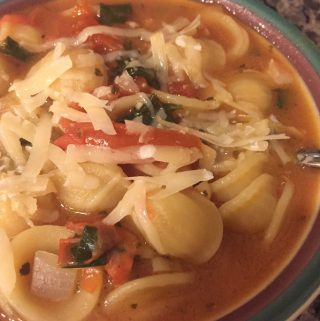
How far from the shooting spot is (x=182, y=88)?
2.38 metres

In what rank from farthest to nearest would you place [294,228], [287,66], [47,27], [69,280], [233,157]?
[47,27]
[287,66]
[233,157]
[294,228]
[69,280]

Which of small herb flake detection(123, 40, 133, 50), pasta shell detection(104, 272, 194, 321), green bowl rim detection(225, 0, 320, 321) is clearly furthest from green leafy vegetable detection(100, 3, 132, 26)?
green bowl rim detection(225, 0, 320, 321)

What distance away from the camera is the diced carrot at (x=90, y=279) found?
184cm

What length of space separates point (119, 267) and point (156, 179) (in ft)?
1.06

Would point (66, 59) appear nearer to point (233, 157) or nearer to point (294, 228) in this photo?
point (233, 157)

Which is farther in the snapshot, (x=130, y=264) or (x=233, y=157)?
(x=233, y=157)

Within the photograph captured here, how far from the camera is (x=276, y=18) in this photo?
259 cm

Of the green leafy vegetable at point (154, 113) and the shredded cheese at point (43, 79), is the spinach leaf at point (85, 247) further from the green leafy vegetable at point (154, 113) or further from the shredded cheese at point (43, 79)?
the shredded cheese at point (43, 79)

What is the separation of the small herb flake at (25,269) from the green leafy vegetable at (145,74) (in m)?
0.87

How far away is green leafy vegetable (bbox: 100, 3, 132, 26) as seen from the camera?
8.86ft

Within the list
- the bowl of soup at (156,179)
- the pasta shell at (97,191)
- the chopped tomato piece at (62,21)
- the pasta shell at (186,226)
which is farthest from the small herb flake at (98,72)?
the pasta shell at (186,226)

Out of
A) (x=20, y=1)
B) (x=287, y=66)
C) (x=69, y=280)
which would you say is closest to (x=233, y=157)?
(x=287, y=66)

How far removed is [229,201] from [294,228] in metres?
0.25

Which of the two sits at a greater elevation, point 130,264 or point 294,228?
point 294,228
